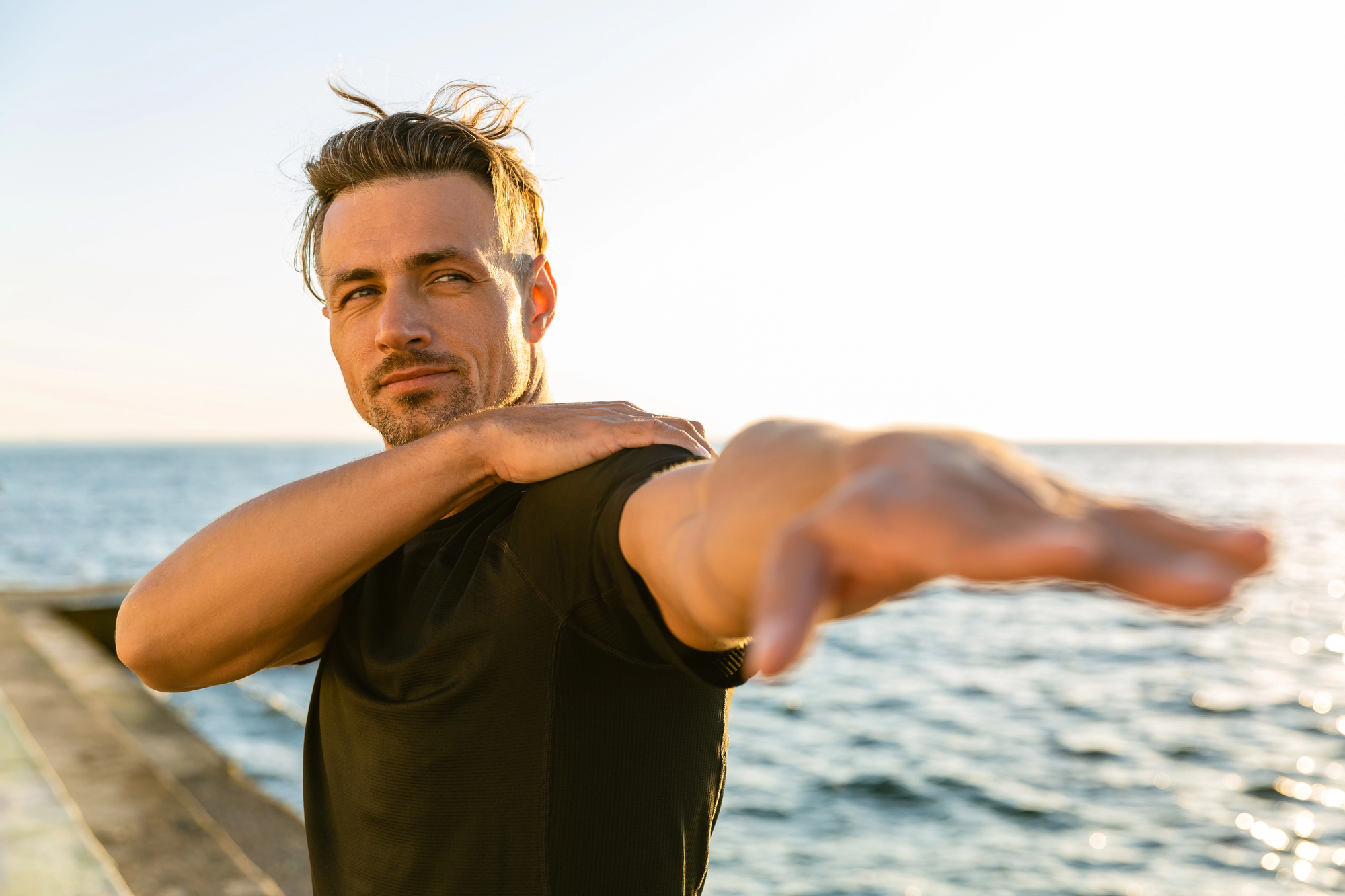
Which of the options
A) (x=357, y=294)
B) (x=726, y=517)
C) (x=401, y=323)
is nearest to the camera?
(x=726, y=517)

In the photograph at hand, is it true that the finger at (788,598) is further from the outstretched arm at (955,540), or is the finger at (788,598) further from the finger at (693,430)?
the finger at (693,430)

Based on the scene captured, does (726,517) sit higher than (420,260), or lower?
lower

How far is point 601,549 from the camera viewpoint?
1.39 metres

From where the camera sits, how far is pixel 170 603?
1.87 m

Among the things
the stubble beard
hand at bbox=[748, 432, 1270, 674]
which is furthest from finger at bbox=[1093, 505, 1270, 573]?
the stubble beard

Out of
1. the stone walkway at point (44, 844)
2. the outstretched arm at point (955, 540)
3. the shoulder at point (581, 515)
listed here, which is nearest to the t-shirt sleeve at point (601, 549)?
the shoulder at point (581, 515)

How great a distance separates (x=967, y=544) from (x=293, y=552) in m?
1.44

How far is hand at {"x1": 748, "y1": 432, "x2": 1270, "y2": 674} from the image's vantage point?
26.8 inches

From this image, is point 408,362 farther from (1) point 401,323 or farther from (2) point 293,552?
(2) point 293,552

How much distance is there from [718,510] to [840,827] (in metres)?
9.44

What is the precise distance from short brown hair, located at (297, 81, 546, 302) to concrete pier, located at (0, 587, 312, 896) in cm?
355

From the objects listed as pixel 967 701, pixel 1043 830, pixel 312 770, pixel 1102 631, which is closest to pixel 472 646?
pixel 312 770

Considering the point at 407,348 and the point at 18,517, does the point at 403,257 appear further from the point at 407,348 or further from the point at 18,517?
the point at 18,517

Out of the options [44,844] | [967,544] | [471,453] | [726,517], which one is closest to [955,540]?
[967,544]
